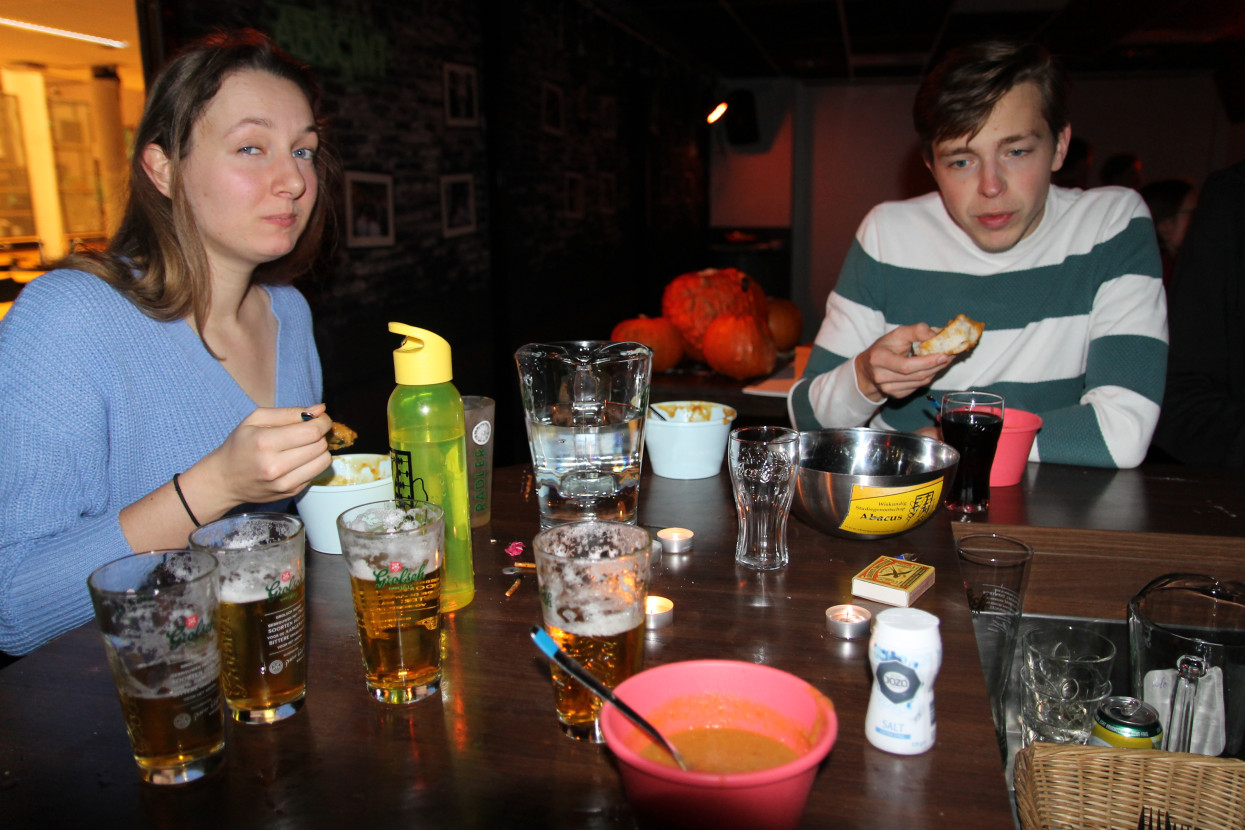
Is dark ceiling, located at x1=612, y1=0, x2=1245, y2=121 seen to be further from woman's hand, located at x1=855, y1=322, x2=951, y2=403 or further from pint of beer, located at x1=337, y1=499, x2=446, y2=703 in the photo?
pint of beer, located at x1=337, y1=499, x2=446, y2=703

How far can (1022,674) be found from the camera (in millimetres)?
1292

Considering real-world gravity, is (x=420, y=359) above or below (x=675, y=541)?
above

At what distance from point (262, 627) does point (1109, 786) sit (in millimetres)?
1018

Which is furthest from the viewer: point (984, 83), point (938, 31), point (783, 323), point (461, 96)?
point (938, 31)

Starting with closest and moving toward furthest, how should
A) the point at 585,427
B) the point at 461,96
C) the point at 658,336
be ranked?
the point at 585,427, the point at 658,336, the point at 461,96

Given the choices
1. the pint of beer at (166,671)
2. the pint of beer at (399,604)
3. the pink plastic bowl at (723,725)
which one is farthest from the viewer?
the pint of beer at (399,604)

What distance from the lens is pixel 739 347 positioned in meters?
3.10

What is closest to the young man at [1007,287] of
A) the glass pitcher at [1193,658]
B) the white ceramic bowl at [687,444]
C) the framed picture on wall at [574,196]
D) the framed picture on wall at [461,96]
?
the white ceramic bowl at [687,444]

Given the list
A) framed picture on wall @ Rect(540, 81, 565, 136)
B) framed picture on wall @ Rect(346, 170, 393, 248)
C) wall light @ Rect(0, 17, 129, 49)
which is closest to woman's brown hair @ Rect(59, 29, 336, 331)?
wall light @ Rect(0, 17, 129, 49)

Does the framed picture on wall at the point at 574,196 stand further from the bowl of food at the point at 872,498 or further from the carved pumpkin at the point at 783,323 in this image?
the bowl of food at the point at 872,498

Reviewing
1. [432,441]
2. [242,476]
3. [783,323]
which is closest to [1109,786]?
[432,441]

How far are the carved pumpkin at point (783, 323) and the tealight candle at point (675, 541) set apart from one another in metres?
2.50

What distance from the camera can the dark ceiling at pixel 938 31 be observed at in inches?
246

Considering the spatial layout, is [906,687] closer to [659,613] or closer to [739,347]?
[659,613]
